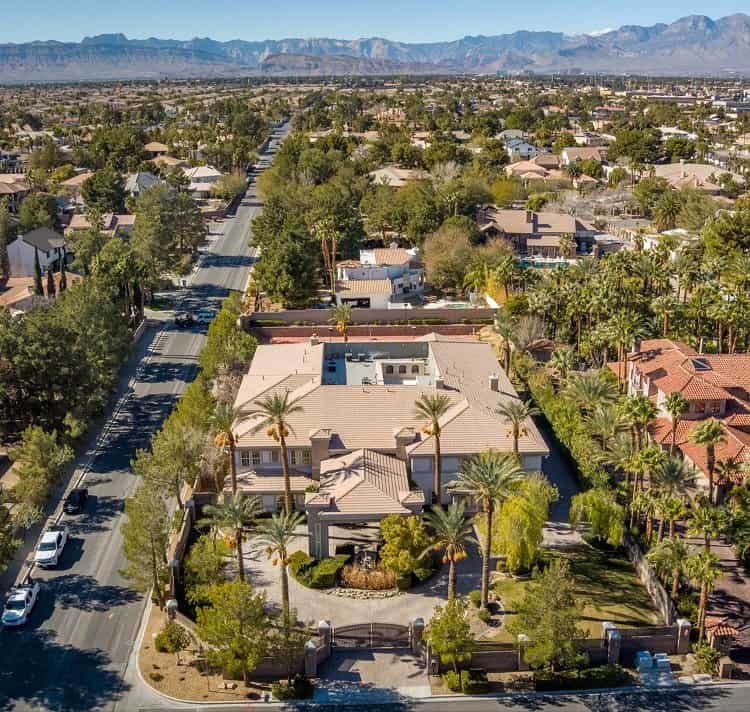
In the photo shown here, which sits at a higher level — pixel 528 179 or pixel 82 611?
pixel 528 179

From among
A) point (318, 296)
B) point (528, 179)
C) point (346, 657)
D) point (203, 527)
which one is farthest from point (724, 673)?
point (528, 179)

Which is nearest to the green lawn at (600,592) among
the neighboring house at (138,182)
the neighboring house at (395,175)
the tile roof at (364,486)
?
the tile roof at (364,486)

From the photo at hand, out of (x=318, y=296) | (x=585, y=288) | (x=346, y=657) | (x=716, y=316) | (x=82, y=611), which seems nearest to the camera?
(x=346, y=657)

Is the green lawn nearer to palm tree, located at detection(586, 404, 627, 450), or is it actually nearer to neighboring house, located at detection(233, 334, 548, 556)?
neighboring house, located at detection(233, 334, 548, 556)

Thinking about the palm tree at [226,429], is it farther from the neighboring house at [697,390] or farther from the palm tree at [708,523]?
the neighboring house at [697,390]

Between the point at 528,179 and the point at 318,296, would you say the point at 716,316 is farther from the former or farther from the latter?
the point at 528,179

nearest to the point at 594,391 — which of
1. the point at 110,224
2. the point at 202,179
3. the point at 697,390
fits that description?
the point at 697,390

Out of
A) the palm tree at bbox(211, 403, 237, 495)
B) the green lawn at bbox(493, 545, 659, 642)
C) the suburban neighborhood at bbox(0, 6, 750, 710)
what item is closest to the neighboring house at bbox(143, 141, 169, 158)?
the suburban neighborhood at bbox(0, 6, 750, 710)
